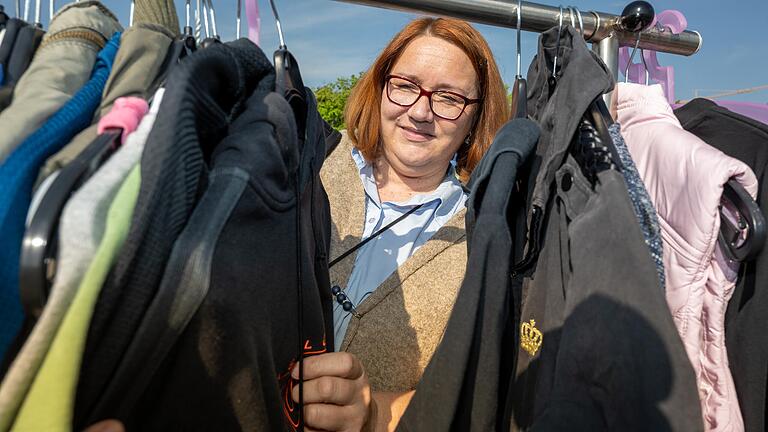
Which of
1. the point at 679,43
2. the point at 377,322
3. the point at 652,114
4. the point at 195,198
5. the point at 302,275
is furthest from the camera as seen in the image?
the point at 377,322

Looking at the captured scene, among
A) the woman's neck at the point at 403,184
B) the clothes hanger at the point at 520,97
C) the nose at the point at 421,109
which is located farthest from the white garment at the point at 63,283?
the woman's neck at the point at 403,184

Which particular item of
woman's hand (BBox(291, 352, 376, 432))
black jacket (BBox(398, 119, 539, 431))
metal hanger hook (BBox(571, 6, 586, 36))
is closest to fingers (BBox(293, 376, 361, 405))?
woman's hand (BBox(291, 352, 376, 432))

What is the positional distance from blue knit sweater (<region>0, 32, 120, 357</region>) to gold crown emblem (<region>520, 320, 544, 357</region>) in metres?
0.62

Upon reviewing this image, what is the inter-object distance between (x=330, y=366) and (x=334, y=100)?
387 centimetres

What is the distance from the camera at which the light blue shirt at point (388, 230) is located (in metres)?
1.37

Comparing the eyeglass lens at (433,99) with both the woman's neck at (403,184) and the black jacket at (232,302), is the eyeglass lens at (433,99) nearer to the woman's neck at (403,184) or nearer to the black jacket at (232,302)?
the woman's neck at (403,184)

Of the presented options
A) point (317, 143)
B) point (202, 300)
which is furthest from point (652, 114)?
point (202, 300)

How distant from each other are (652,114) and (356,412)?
0.76 metres

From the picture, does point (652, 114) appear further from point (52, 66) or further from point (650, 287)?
point (52, 66)

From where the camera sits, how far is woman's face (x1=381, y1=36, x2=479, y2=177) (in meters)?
1.45

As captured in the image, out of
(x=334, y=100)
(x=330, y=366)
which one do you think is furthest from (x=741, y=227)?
(x=334, y=100)

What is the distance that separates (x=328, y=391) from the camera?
78 centimetres

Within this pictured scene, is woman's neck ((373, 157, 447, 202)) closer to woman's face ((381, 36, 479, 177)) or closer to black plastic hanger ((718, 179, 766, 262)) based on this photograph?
woman's face ((381, 36, 479, 177))

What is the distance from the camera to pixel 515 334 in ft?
2.66
